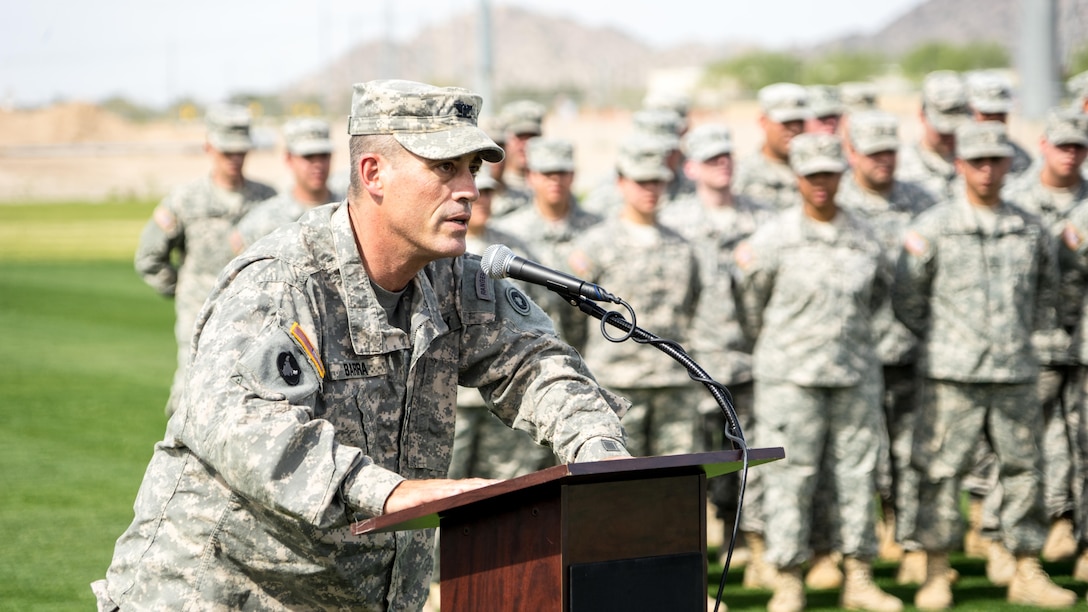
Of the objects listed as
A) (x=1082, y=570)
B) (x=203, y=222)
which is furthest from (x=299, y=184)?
(x=1082, y=570)

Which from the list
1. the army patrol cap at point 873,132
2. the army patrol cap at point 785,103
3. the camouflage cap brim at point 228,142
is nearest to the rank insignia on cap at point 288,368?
the army patrol cap at point 873,132

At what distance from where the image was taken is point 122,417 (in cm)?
1345

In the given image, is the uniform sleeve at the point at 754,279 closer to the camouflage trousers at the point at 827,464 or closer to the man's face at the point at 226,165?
the camouflage trousers at the point at 827,464

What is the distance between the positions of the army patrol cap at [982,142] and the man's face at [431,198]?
15.8 feet

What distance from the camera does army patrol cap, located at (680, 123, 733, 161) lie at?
951 centimetres

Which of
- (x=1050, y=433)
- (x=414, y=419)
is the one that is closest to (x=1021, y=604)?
(x=1050, y=433)

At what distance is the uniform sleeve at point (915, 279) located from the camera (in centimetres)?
767

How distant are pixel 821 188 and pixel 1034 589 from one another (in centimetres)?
232

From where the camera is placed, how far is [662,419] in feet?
26.9

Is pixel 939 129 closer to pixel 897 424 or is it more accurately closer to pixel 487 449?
pixel 897 424

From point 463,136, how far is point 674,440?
4.97 meters

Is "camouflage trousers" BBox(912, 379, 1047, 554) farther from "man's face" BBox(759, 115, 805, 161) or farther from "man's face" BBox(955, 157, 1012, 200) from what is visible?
"man's face" BBox(759, 115, 805, 161)

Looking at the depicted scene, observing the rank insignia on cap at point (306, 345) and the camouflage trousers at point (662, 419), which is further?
the camouflage trousers at point (662, 419)

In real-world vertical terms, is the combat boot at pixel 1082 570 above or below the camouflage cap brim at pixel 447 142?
below
